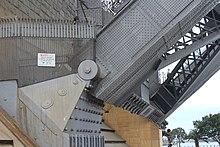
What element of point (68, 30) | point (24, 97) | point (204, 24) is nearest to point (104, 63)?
point (68, 30)

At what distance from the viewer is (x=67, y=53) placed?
633cm

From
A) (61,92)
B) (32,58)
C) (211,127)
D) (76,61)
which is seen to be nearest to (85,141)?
(61,92)

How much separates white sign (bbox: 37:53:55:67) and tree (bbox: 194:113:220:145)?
39.8m

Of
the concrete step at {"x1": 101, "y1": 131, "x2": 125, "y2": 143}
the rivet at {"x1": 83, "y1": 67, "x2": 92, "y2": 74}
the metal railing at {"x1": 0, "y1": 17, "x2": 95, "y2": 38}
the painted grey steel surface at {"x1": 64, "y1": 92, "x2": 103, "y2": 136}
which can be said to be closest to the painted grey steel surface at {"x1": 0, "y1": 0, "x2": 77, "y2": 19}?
the metal railing at {"x1": 0, "y1": 17, "x2": 95, "y2": 38}

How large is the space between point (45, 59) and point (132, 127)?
9.48 meters

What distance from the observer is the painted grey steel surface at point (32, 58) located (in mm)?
6004

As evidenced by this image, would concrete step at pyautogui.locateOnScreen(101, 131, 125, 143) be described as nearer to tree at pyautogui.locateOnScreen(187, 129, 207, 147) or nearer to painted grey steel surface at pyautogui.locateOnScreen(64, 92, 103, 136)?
painted grey steel surface at pyautogui.locateOnScreen(64, 92, 103, 136)

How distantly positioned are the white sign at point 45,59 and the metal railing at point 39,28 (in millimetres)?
320

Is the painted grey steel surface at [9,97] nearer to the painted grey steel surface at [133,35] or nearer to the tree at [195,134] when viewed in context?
the painted grey steel surface at [133,35]

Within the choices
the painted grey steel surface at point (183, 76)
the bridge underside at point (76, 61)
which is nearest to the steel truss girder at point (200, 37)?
the painted grey steel surface at point (183, 76)

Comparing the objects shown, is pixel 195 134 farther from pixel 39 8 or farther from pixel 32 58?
pixel 32 58

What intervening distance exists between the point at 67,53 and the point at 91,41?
0.55 m

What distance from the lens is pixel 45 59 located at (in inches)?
241

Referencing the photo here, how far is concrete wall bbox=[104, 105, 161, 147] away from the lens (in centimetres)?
1501
